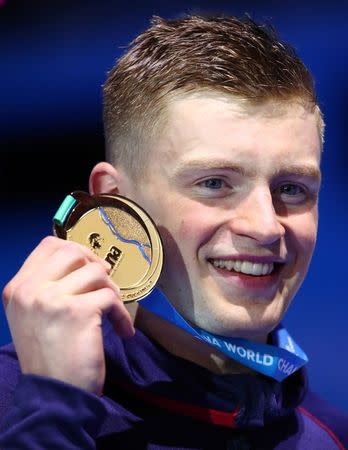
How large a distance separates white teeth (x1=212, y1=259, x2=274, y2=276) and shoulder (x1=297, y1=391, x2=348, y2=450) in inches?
18.7

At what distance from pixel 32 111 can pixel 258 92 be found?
101 centimetres

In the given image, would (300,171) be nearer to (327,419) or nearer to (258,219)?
(258,219)

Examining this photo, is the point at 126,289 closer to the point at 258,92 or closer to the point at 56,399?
the point at 56,399

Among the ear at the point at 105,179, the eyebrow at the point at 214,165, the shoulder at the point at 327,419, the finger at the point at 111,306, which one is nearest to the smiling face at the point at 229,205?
the eyebrow at the point at 214,165

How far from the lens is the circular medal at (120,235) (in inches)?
73.5

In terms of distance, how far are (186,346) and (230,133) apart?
1.75 feet

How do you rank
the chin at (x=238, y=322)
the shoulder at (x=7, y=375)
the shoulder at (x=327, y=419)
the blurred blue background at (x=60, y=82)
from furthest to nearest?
the blurred blue background at (x=60, y=82)
the shoulder at (x=327, y=419)
the chin at (x=238, y=322)
the shoulder at (x=7, y=375)

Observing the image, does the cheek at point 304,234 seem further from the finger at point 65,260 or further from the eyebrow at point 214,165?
the finger at point 65,260

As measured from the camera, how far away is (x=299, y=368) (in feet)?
7.14

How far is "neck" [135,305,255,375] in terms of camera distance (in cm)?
210

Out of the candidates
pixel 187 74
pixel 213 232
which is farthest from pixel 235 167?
pixel 187 74

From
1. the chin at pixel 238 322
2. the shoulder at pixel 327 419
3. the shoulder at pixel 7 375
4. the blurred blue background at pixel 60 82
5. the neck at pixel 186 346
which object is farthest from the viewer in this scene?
the blurred blue background at pixel 60 82

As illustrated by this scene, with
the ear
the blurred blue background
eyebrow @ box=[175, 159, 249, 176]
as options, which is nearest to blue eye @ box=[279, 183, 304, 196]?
eyebrow @ box=[175, 159, 249, 176]

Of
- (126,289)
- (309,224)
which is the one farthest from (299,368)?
(126,289)
